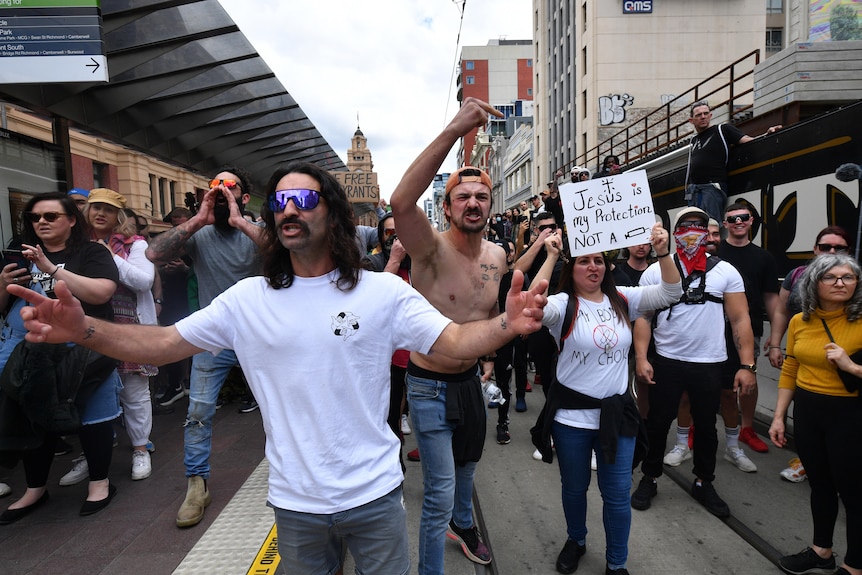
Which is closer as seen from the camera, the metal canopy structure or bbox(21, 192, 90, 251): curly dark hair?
bbox(21, 192, 90, 251): curly dark hair

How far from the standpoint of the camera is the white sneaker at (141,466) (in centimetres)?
399

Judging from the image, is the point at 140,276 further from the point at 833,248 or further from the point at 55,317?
the point at 833,248

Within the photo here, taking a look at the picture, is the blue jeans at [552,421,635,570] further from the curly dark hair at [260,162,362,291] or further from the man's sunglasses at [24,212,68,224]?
the man's sunglasses at [24,212,68,224]

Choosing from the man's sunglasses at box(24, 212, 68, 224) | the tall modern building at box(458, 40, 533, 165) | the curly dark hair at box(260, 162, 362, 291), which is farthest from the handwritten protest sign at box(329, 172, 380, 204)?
the tall modern building at box(458, 40, 533, 165)

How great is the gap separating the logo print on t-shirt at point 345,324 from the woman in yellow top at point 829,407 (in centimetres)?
264

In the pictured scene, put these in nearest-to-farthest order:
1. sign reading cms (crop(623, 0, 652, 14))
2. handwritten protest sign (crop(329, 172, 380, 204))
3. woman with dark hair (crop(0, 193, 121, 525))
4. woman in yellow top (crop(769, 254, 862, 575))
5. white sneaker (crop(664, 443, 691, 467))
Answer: woman in yellow top (crop(769, 254, 862, 575)) < woman with dark hair (crop(0, 193, 121, 525)) < white sneaker (crop(664, 443, 691, 467)) < handwritten protest sign (crop(329, 172, 380, 204)) < sign reading cms (crop(623, 0, 652, 14))

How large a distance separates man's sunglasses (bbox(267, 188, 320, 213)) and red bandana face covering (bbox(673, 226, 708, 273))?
2.88 m

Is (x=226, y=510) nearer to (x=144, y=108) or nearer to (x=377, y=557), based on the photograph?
(x=377, y=557)

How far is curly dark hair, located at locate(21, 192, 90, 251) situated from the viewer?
10.7 ft

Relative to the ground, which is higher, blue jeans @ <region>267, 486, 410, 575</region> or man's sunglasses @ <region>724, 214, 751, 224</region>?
man's sunglasses @ <region>724, 214, 751, 224</region>

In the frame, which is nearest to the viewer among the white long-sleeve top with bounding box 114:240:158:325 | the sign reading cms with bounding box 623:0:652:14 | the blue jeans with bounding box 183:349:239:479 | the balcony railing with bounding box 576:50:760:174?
the blue jeans with bounding box 183:349:239:479

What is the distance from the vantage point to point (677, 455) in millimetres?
4473

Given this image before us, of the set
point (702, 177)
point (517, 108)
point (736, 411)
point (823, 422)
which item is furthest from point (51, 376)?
point (517, 108)

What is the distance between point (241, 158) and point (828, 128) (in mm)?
10154
